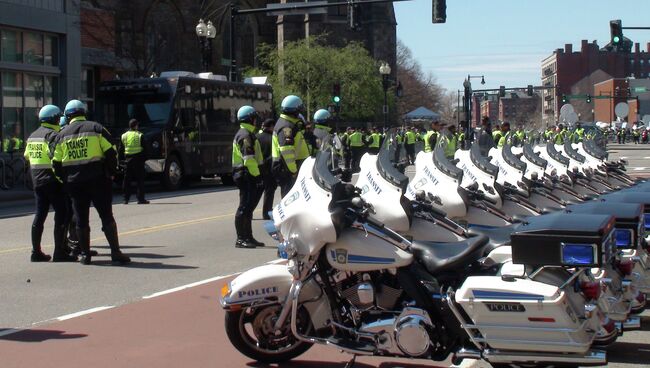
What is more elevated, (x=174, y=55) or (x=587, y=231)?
(x=174, y=55)

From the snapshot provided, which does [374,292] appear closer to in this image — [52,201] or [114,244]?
[114,244]

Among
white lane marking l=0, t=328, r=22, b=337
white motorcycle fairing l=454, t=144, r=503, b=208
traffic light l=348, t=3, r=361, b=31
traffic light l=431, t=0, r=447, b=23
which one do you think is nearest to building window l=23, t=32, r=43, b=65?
traffic light l=348, t=3, r=361, b=31

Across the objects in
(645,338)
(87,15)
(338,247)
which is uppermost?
(87,15)

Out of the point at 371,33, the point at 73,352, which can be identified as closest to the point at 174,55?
the point at 371,33

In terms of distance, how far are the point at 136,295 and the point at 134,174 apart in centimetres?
1263

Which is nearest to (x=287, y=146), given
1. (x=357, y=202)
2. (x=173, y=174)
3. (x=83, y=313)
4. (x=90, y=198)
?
(x=90, y=198)

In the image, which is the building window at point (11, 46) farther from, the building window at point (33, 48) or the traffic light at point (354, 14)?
the traffic light at point (354, 14)

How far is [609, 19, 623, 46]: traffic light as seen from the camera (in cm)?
3484

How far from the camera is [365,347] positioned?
6.27 m

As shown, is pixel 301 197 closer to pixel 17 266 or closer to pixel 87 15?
pixel 17 266

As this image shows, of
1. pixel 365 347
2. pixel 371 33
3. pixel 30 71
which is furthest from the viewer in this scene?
pixel 371 33

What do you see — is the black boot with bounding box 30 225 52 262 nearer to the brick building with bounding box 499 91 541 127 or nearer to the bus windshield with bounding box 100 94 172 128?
the bus windshield with bounding box 100 94 172 128

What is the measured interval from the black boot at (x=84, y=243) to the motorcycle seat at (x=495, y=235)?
6.27 m

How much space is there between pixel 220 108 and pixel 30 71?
24.7ft
